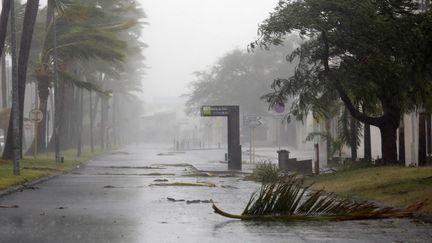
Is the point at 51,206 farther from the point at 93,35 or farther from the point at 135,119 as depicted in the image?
the point at 135,119

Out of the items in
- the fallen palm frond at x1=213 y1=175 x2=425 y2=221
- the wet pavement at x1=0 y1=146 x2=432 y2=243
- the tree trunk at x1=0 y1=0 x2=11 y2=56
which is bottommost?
the wet pavement at x1=0 y1=146 x2=432 y2=243

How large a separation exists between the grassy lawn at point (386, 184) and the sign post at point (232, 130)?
11892 mm

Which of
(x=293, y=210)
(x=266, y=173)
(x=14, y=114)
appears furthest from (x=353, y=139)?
(x=293, y=210)

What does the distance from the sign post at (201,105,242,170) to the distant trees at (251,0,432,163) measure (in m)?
10.7

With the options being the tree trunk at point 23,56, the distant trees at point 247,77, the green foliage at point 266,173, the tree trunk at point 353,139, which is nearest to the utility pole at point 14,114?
the green foliage at point 266,173

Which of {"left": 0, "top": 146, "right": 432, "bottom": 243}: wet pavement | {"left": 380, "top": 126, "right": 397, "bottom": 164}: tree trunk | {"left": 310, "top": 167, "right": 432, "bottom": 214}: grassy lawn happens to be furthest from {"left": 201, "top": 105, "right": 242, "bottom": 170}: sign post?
{"left": 0, "top": 146, "right": 432, "bottom": 243}: wet pavement

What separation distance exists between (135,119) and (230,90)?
75.3 metres

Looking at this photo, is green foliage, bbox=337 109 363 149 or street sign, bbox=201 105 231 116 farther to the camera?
street sign, bbox=201 105 231 116

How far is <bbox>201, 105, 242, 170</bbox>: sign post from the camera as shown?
37312mm

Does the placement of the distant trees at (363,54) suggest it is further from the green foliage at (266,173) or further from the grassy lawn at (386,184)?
the green foliage at (266,173)

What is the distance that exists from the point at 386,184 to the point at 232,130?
1945 centimetres

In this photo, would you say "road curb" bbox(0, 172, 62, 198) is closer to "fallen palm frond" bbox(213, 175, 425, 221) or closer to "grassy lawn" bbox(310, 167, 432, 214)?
"fallen palm frond" bbox(213, 175, 425, 221)

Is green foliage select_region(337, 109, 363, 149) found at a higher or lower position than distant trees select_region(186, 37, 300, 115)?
lower

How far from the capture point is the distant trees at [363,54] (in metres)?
18.5
